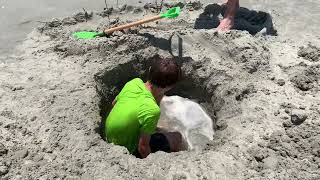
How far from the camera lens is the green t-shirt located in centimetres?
308

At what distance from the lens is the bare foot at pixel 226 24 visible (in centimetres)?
457

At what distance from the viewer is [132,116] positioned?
3102 millimetres

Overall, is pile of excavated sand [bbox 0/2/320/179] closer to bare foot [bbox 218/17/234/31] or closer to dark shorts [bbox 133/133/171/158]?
bare foot [bbox 218/17/234/31]

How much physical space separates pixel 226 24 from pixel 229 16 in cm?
14

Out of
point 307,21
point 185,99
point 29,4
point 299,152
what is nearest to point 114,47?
point 185,99

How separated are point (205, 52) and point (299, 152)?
150 centimetres

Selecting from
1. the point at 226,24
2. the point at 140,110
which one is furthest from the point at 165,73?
the point at 226,24

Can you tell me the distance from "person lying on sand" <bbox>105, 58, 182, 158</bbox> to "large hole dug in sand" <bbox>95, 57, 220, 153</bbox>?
681mm

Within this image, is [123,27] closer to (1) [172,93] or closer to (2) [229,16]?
(1) [172,93]

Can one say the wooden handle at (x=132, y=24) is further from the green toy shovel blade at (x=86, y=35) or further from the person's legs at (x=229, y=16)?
the person's legs at (x=229, y=16)

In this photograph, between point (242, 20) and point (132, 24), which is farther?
point (242, 20)

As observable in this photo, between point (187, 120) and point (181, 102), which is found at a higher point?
point (181, 102)

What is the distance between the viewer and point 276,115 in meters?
3.54

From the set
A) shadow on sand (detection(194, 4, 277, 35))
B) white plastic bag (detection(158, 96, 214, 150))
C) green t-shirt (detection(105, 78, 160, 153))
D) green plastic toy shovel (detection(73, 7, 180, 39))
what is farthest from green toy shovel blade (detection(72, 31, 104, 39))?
green t-shirt (detection(105, 78, 160, 153))
